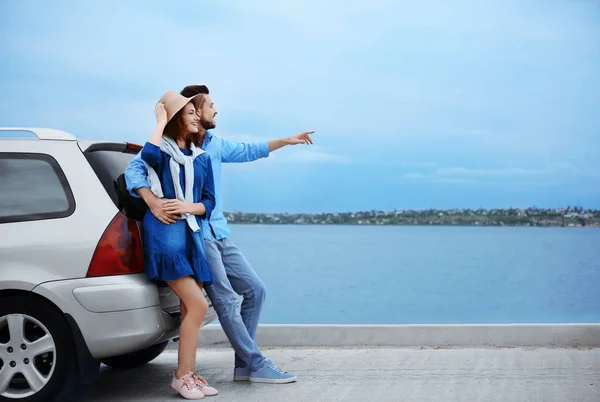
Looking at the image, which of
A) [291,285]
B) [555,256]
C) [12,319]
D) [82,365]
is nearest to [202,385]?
[82,365]

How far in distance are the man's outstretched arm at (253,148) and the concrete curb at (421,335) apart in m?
1.90

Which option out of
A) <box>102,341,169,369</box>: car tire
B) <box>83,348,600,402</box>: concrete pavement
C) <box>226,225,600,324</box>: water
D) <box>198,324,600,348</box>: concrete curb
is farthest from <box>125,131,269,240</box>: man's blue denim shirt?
<box>226,225,600,324</box>: water

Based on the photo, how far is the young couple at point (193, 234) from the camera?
17.4 ft

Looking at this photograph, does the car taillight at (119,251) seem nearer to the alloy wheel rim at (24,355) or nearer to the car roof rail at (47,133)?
the alloy wheel rim at (24,355)

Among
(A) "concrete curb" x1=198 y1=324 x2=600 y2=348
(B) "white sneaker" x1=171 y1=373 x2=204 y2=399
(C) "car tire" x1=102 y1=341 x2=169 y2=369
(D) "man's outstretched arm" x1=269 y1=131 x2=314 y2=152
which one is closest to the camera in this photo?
(B) "white sneaker" x1=171 y1=373 x2=204 y2=399

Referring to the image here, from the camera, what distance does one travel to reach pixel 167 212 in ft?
17.4

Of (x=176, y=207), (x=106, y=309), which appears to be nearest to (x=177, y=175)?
(x=176, y=207)

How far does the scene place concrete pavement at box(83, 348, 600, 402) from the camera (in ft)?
18.4

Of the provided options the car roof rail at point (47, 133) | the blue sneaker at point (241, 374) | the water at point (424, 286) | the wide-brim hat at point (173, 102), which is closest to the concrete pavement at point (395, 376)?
the blue sneaker at point (241, 374)

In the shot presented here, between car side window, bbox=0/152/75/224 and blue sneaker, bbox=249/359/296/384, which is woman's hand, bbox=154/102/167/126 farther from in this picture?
blue sneaker, bbox=249/359/296/384

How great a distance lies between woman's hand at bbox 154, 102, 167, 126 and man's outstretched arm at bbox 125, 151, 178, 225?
265 millimetres

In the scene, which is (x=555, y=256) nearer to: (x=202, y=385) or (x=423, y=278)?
(x=423, y=278)

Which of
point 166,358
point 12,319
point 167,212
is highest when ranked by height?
point 167,212

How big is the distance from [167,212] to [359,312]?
50855mm
